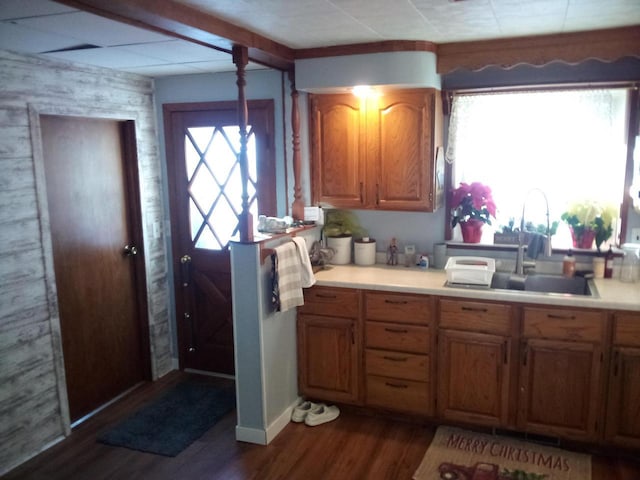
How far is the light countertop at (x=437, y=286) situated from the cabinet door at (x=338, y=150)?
0.46 meters

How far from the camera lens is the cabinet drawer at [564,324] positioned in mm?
2900

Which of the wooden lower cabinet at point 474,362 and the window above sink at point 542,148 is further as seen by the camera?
the window above sink at point 542,148

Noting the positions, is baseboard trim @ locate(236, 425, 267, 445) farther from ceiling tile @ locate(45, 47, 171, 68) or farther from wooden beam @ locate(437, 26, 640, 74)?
wooden beam @ locate(437, 26, 640, 74)

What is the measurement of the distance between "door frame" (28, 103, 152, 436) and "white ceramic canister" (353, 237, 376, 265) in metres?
1.55

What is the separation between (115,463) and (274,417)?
92 cm

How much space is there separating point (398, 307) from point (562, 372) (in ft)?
3.11

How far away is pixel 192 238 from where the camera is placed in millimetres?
4191

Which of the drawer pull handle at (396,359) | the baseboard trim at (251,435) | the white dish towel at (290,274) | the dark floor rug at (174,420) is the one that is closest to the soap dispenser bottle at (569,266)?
the drawer pull handle at (396,359)

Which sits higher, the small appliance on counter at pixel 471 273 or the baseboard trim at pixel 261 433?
the small appliance on counter at pixel 471 273

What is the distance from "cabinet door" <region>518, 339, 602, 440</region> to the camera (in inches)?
116

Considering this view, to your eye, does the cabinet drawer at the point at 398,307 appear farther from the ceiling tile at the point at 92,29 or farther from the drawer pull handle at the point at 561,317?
the ceiling tile at the point at 92,29

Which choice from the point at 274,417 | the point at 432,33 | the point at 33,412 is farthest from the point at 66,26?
the point at 274,417

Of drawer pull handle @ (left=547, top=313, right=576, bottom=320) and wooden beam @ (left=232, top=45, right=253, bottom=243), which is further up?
wooden beam @ (left=232, top=45, right=253, bottom=243)

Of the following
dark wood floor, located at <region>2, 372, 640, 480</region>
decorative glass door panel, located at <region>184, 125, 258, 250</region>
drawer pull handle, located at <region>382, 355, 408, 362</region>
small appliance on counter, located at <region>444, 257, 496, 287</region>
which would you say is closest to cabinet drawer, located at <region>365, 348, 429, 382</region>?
drawer pull handle, located at <region>382, 355, 408, 362</region>
